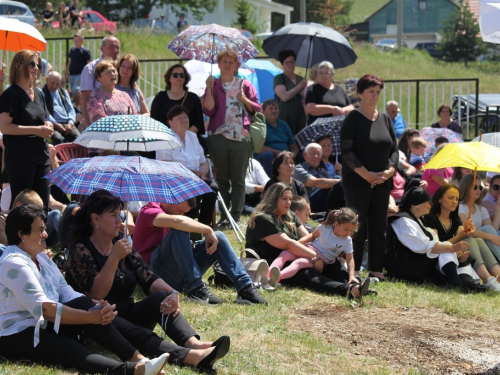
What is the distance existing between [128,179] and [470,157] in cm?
416

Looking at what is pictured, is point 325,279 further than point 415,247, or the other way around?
point 415,247

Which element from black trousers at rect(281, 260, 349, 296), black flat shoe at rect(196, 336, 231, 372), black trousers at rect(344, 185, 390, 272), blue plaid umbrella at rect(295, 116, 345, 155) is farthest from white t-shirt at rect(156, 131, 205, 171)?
black flat shoe at rect(196, 336, 231, 372)

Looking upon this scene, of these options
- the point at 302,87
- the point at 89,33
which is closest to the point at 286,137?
the point at 302,87

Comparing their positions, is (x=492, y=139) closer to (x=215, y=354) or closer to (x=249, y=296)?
(x=249, y=296)

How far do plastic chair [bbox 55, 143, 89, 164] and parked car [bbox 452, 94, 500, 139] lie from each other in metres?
8.16

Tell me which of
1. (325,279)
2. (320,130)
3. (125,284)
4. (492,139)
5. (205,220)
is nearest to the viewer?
(125,284)

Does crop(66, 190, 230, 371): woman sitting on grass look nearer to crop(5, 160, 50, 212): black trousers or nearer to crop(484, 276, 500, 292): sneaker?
crop(5, 160, 50, 212): black trousers

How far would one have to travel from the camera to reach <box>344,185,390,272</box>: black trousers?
8508 mm

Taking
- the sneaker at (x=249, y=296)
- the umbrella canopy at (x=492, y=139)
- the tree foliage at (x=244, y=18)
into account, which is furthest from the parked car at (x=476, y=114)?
the tree foliage at (x=244, y=18)

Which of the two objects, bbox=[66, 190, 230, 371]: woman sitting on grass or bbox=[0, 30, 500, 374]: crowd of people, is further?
bbox=[66, 190, 230, 371]: woman sitting on grass

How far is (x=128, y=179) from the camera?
594cm

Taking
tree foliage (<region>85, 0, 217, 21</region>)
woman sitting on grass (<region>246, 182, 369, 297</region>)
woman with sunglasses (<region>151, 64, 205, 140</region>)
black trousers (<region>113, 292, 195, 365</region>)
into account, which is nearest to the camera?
black trousers (<region>113, 292, 195, 365</region>)

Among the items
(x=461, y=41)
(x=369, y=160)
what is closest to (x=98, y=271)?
(x=369, y=160)

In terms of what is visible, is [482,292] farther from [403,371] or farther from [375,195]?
[403,371]
